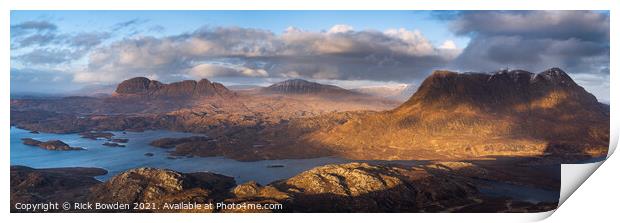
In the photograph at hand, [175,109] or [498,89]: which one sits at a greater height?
[498,89]

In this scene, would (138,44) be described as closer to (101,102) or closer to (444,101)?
(101,102)

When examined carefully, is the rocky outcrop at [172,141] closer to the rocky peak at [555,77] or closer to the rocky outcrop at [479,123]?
the rocky outcrop at [479,123]

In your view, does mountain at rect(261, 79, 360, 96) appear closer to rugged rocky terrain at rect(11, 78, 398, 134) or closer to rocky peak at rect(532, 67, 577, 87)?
rugged rocky terrain at rect(11, 78, 398, 134)

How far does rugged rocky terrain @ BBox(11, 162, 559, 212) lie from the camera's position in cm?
1111

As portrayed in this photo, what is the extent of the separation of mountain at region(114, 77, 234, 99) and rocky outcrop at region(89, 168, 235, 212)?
6.84 ft

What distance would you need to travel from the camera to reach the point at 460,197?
38.9 ft

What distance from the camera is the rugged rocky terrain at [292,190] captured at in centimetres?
1111

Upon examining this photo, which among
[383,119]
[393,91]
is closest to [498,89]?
[393,91]

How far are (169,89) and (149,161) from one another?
6.13 feet

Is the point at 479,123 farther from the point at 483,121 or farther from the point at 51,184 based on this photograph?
the point at 51,184

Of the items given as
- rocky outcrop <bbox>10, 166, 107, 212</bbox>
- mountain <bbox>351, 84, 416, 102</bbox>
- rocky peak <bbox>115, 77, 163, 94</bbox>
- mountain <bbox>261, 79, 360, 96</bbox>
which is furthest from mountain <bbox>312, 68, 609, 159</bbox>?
rocky outcrop <bbox>10, 166, 107, 212</bbox>

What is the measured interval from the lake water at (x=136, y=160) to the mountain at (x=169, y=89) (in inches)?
40.8

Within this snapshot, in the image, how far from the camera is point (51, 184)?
11.7 metres

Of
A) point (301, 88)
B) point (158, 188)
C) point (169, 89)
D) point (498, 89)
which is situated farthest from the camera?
point (498, 89)
